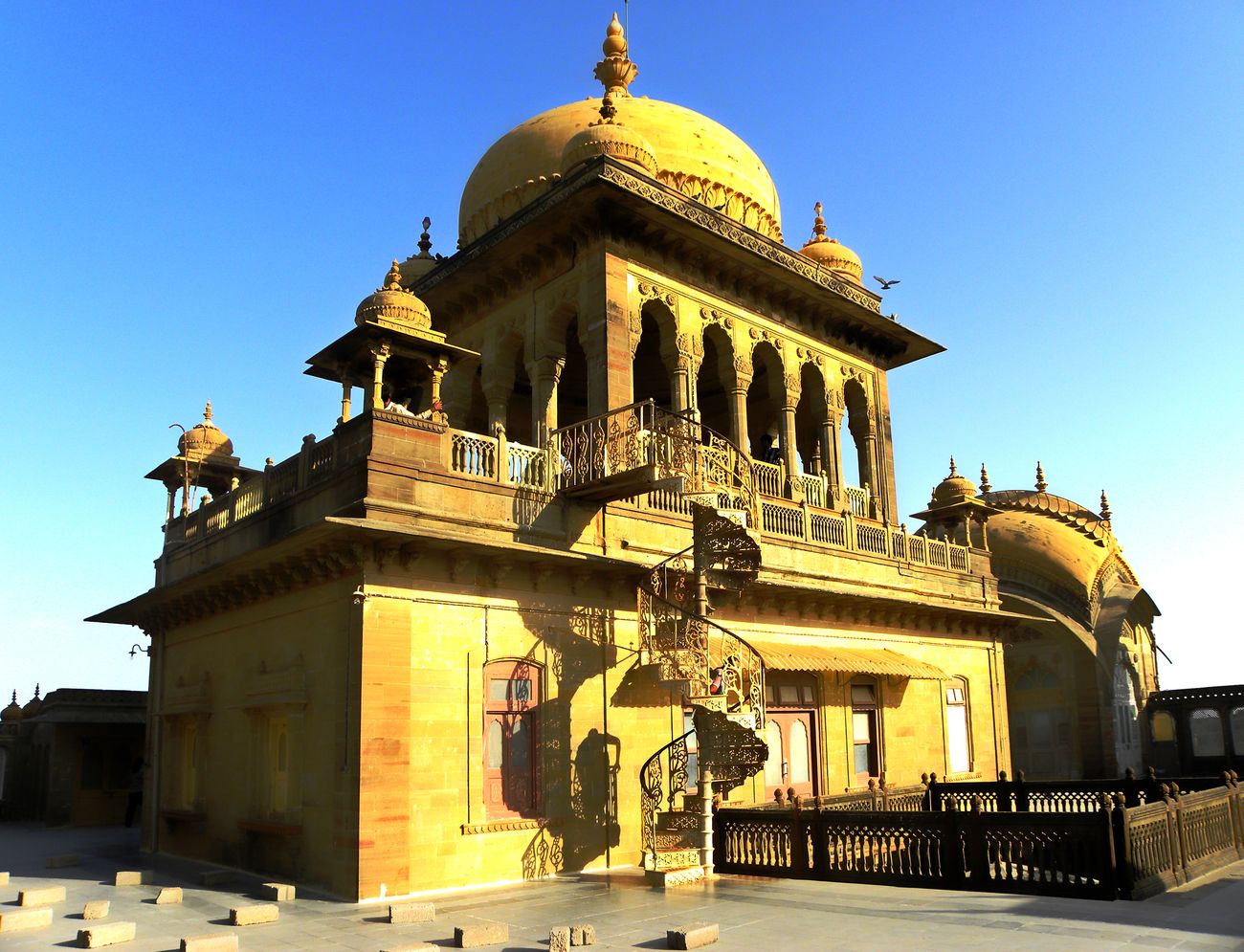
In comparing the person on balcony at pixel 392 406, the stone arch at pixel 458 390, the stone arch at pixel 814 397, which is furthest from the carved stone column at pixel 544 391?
the stone arch at pixel 814 397

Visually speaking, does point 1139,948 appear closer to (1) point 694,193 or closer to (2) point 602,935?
(2) point 602,935

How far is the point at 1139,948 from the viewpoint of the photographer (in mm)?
9172

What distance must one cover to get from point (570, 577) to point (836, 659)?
6200 mm

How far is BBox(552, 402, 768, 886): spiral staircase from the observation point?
1439cm

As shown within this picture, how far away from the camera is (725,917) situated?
1113cm

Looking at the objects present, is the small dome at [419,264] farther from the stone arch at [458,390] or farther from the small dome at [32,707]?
the small dome at [32,707]

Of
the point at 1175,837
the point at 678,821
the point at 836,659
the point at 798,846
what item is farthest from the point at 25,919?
the point at 1175,837

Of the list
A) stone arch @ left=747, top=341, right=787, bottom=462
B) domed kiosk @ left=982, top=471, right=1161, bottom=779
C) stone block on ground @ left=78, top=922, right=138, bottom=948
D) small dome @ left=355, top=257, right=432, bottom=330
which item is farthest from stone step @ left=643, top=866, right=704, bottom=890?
domed kiosk @ left=982, top=471, right=1161, bottom=779

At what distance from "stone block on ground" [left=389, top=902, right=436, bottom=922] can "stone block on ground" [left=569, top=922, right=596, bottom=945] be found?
2.21 metres

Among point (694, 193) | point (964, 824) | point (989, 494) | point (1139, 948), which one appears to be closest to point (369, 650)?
point (964, 824)

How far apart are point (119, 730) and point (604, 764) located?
66.1 ft

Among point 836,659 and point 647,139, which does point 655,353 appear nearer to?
point 647,139

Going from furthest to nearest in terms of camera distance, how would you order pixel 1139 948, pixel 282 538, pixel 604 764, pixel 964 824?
pixel 604 764, pixel 282 538, pixel 964 824, pixel 1139 948

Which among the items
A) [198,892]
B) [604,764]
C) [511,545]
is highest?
[511,545]
